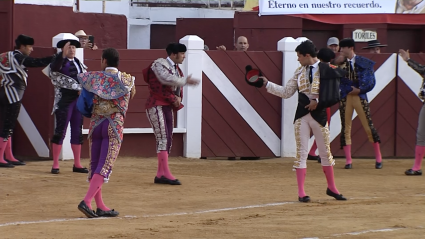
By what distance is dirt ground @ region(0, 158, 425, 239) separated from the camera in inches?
253

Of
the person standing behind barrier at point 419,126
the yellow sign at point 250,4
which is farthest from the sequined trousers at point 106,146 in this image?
the yellow sign at point 250,4

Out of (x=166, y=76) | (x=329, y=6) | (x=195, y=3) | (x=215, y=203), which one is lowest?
(x=215, y=203)

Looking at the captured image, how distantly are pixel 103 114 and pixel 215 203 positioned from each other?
169 centimetres

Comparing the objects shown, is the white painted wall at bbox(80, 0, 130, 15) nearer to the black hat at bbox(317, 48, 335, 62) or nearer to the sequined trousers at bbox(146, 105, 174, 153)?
the sequined trousers at bbox(146, 105, 174, 153)

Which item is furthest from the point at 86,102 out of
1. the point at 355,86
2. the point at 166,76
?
the point at 355,86

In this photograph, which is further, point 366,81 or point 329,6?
point 329,6

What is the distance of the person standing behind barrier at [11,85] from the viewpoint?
33.7 ft

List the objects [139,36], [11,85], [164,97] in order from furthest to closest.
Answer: [139,36], [11,85], [164,97]

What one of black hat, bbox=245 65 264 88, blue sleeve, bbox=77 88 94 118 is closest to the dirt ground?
blue sleeve, bbox=77 88 94 118

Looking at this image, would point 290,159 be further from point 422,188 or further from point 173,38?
point 173,38

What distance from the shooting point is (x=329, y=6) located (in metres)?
14.4

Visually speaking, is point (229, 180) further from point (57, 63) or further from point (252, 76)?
point (57, 63)

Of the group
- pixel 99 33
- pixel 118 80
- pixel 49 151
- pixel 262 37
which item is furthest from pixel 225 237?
pixel 262 37

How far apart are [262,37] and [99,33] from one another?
3.40 metres
